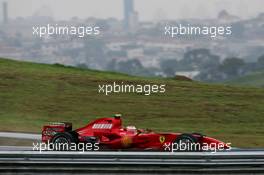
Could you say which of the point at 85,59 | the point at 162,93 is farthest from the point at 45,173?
the point at 85,59

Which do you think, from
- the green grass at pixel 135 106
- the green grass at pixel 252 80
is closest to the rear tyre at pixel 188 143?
the green grass at pixel 135 106

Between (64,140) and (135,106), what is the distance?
804cm


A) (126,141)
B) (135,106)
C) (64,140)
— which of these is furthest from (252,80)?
(64,140)

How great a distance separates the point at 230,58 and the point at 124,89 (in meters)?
39.3

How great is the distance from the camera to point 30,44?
3353 cm

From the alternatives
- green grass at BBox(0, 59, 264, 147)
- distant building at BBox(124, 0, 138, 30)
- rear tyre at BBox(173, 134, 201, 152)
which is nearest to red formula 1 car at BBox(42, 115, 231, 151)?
rear tyre at BBox(173, 134, 201, 152)

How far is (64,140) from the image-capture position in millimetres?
12961

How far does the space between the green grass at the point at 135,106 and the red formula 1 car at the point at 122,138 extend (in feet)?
12.5

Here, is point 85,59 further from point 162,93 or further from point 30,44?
point 162,93

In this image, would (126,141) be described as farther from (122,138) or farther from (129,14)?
(129,14)

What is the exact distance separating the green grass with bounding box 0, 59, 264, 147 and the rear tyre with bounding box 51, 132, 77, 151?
4730mm

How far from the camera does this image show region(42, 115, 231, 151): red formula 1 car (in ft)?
42.3

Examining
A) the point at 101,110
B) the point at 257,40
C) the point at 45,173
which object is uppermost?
the point at 257,40

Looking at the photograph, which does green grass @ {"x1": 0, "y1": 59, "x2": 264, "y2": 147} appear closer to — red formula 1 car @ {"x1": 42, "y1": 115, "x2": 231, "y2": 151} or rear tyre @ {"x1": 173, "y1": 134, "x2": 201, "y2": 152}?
red formula 1 car @ {"x1": 42, "y1": 115, "x2": 231, "y2": 151}
